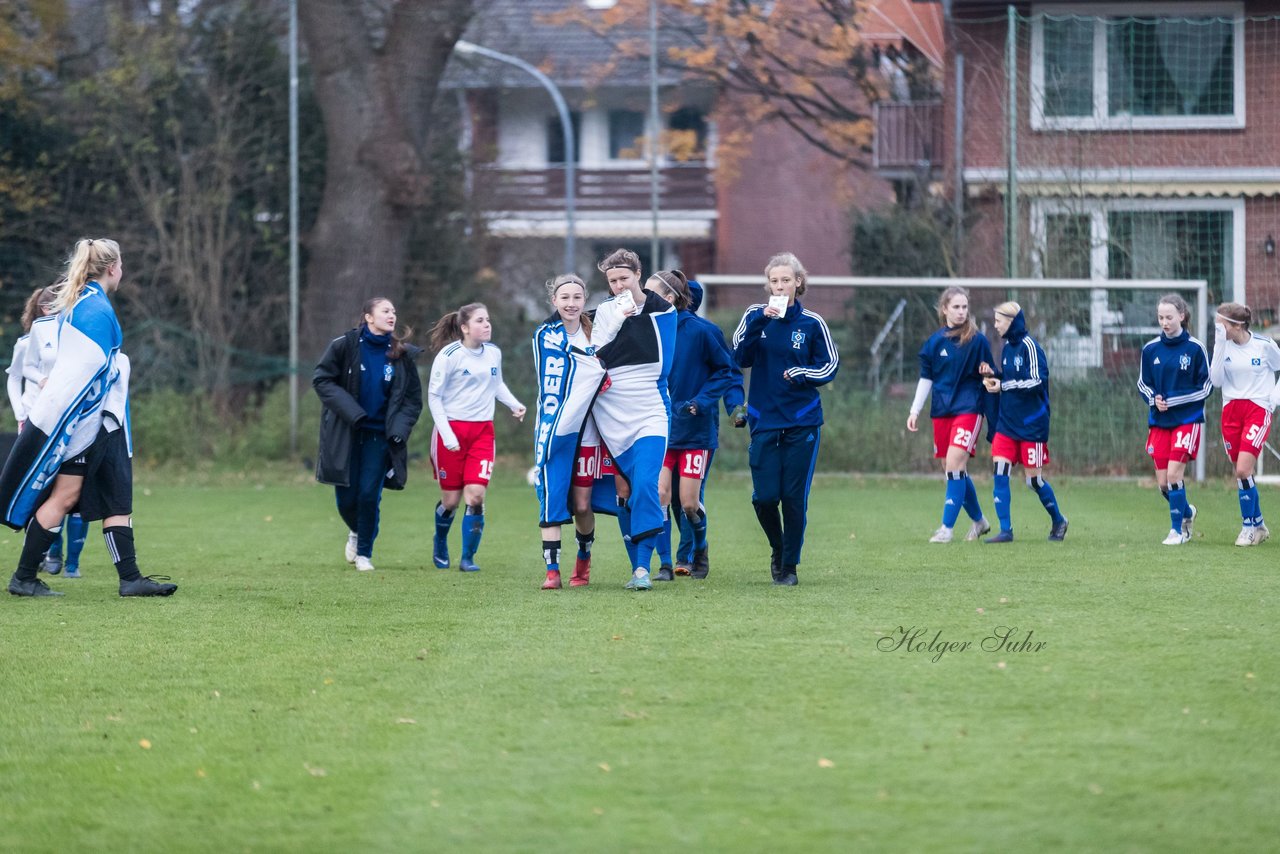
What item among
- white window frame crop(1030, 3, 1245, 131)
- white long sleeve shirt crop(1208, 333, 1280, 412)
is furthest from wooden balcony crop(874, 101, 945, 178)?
white long sleeve shirt crop(1208, 333, 1280, 412)

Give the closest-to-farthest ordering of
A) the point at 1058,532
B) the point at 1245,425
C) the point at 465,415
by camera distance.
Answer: the point at 465,415 < the point at 1245,425 < the point at 1058,532

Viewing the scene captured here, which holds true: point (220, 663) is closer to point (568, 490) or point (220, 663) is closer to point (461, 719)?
point (461, 719)

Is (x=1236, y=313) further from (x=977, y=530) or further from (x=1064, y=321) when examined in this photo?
(x=1064, y=321)

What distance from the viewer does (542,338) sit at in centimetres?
953

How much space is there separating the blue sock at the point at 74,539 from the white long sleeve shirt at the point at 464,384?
2367 millimetres

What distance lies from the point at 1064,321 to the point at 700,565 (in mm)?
10128

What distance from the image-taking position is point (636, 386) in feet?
31.1

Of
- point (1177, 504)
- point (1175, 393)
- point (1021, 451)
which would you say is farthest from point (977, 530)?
point (1175, 393)

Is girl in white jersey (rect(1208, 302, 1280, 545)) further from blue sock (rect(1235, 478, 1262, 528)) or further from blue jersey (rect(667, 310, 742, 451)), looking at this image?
blue jersey (rect(667, 310, 742, 451))

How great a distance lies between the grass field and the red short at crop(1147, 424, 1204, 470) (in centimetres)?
156

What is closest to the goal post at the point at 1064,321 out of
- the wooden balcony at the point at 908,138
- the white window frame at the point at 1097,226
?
the white window frame at the point at 1097,226

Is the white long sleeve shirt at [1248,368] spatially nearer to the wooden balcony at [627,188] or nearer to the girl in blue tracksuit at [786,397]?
the girl in blue tracksuit at [786,397]

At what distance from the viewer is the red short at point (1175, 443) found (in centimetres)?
1227

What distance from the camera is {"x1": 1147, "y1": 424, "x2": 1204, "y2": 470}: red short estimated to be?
40.2ft
